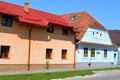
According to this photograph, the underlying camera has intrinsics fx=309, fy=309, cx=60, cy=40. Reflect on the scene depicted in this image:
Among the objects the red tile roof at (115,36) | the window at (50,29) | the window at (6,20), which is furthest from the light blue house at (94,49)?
the window at (6,20)

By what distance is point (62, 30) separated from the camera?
37781 mm

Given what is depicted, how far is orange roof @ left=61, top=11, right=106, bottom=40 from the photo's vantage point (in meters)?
44.2

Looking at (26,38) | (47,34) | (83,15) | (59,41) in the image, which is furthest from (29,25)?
(83,15)

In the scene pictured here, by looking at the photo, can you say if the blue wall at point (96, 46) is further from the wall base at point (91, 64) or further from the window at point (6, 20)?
the window at point (6, 20)

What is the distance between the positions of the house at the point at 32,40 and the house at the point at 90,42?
3.35 m

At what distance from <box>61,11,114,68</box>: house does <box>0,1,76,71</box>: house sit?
3.35 metres

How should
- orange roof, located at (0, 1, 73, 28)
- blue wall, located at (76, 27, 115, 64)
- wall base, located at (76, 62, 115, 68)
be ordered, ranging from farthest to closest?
blue wall, located at (76, 27, 115, 64), wall base, located at (76, 62, 115, 68), orange roof, located at (0, 1, 73, 28)

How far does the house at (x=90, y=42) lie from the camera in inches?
1688

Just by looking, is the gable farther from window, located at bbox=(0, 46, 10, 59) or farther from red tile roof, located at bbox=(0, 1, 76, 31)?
window, located at bbox=(0, 46, 10, 59)

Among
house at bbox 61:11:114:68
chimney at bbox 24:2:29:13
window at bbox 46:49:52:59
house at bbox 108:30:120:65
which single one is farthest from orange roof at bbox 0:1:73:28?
house at bbox 108:30:120:65

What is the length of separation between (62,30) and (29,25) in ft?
22.1

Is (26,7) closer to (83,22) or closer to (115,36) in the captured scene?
(83,22)

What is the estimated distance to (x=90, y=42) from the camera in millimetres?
44719

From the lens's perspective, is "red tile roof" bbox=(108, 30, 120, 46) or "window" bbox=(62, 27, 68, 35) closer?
"window" bbox=(62, 27, 68, 35)
